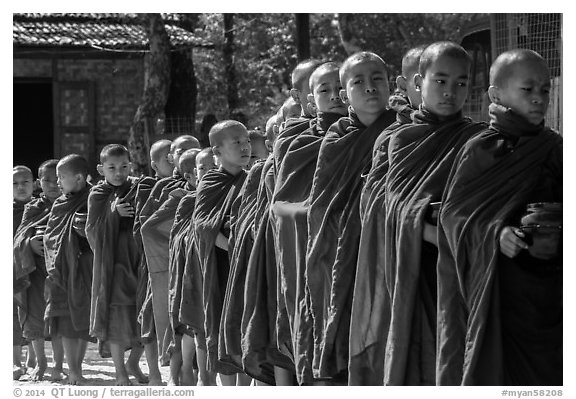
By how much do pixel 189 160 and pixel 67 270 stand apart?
1.74m

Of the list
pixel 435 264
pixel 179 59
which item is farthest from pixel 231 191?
pixel 179 59

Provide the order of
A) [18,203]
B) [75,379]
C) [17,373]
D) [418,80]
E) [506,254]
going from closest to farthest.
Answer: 1. [506,254]
2. [418,80]
3. [75,379]
4. [17,373]
5. [18,203]

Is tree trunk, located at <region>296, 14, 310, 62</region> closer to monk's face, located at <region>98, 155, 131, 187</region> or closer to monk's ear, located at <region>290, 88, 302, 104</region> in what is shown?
monk's face, located at <region>98, 155, 131, 187</region>

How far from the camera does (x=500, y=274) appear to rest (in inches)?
203

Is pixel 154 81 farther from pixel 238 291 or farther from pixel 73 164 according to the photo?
pixel 238 291

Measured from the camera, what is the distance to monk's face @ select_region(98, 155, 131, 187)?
10273mm

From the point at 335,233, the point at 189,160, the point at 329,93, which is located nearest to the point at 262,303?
the point at 335,233

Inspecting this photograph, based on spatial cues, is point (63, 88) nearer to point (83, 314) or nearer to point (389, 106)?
point (83, 314)

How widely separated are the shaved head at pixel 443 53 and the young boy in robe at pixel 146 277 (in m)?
4.54

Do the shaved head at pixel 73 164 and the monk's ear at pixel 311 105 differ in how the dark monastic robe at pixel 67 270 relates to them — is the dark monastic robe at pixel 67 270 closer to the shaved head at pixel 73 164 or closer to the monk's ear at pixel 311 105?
the shaved head at pixel 73 164

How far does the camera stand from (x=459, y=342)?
5199 mm

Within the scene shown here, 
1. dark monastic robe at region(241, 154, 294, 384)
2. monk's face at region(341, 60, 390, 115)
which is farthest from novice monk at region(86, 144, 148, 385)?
monk's face at region(341, 60, 390, 115)

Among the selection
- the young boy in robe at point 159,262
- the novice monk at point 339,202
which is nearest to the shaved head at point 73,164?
the young boy in robe at point 159,262

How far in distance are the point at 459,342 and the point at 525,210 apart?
587 mm
